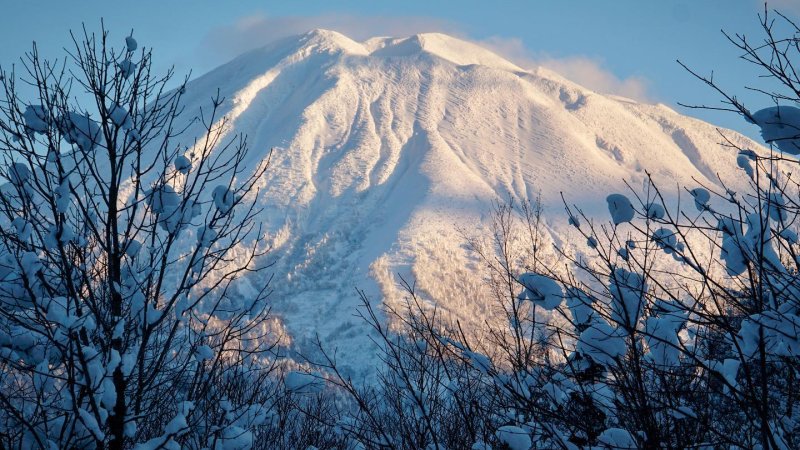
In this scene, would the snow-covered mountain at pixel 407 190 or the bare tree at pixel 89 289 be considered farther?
the snow-covered mountain at pixel 407 190

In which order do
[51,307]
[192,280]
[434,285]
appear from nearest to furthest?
1. [51,307]
2. [192,280]
3. [434,285]

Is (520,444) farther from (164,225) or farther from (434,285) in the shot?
(434,285)

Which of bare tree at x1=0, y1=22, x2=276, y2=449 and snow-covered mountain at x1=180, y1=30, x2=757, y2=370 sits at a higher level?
snow-covered mountain at x1=180, y1=30, x2=757, y2=370

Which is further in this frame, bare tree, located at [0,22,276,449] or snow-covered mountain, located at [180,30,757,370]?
snow-covered mountain, located at [180,30,757,370]

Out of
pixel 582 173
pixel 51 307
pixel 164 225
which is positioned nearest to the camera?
pixel 51 307

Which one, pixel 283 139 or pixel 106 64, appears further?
pixel 283 139

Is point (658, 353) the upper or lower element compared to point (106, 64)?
lower

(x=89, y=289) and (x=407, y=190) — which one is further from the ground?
(x=407, y=190)

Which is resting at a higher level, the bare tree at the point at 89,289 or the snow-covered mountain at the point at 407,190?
the snow-covered mountain at the point at 407,190

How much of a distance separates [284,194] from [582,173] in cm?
8257

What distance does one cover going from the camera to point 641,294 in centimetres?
300

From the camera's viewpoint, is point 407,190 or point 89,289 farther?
point 407,190

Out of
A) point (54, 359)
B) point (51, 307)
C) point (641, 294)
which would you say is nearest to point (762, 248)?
point (641, 294)

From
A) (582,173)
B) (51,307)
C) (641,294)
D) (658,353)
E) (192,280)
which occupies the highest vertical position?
(582,173)
